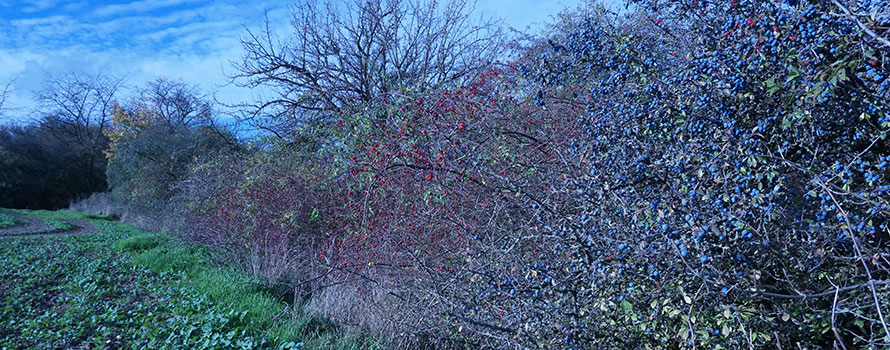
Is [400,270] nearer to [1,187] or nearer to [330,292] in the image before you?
[330,292]

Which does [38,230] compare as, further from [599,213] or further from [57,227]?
[599,213]

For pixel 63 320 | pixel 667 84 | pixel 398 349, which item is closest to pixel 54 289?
pixel 63 320

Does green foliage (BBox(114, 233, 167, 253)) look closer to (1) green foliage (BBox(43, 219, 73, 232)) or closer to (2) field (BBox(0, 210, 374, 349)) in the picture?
(2) field (BBox(0, 210, 374, 349))

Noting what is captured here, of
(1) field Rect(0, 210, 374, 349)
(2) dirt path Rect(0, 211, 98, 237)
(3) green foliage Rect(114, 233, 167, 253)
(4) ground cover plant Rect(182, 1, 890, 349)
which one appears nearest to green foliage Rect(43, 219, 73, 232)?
(2) dirt path Rect(0, 211, 98, 237)

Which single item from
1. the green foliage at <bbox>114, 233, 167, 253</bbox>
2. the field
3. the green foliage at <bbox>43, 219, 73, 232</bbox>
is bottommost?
the field

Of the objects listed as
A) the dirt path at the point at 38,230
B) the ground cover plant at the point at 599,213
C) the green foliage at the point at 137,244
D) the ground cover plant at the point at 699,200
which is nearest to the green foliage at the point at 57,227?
the dirt path at the point at 38,230

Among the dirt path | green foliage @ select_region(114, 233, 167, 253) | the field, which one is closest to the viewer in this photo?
the field

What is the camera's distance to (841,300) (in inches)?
89.6

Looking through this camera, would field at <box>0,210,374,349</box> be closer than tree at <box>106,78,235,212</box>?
Yes

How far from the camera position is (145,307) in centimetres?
523

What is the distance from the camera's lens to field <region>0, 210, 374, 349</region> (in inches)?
164

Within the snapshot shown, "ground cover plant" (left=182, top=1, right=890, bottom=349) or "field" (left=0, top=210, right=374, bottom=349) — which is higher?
"ground cover plant" (left=182, top=1, right=890, bottom=349)

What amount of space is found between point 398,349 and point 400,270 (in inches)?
42.2

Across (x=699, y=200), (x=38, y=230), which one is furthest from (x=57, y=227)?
(x=699, y=200)
